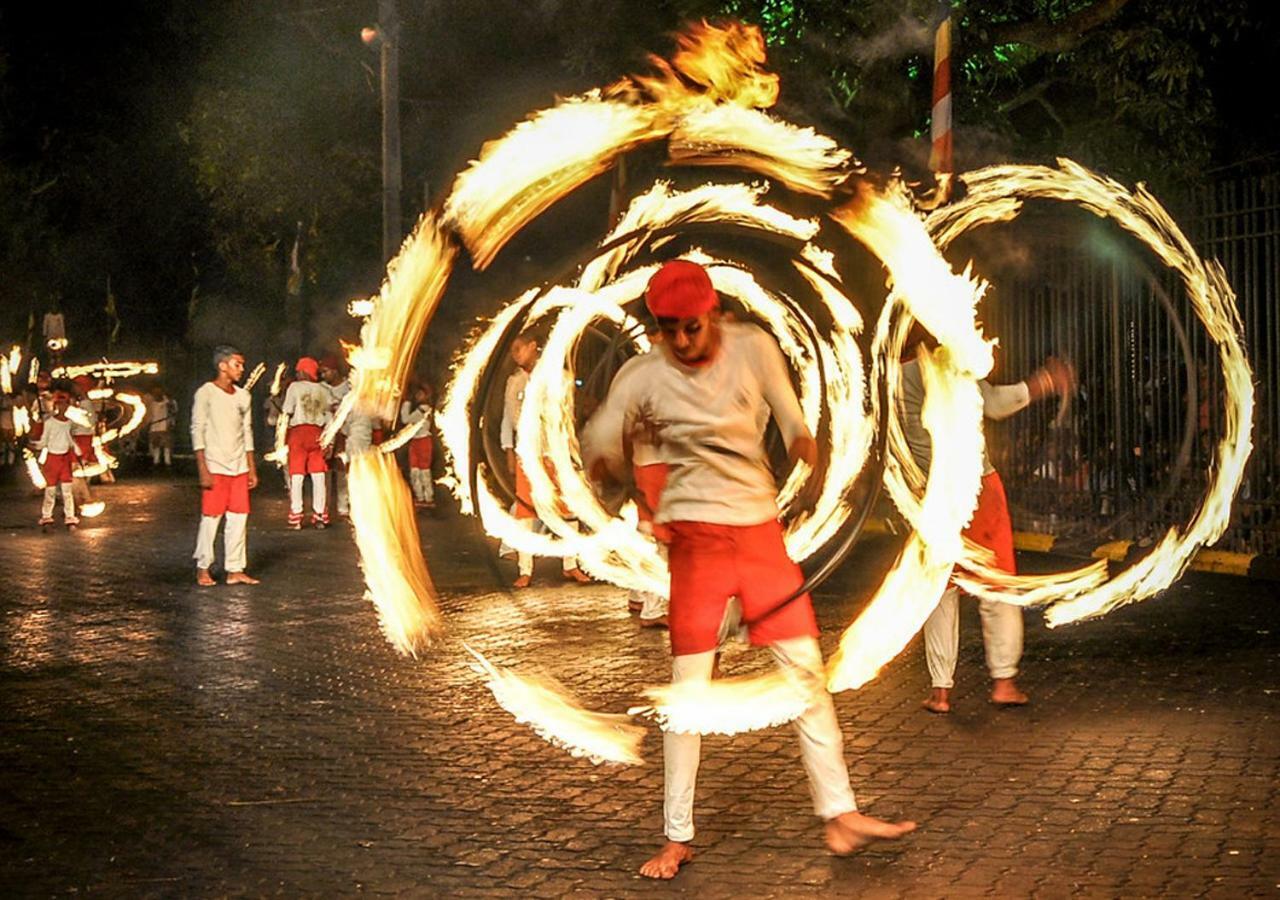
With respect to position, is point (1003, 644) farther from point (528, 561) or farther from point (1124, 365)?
point (1124, 365)

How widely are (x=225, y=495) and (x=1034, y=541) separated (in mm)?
7811

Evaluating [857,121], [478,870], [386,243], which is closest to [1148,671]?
[478,870]

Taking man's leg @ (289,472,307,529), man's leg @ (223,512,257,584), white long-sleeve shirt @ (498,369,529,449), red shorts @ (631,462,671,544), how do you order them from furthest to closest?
1. man's leg @ (289,472,307,529)
2. white long-sleeve shirt @ (498,369,529,449)
3. man's leg @ (223,512,257,584)
4. red shorts @ (631,462,671,544)

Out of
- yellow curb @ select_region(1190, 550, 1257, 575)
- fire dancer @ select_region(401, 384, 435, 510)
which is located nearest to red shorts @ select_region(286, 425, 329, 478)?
fire dancer @ select_region(401, 384, 435, 510)

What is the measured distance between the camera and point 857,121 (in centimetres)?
1728

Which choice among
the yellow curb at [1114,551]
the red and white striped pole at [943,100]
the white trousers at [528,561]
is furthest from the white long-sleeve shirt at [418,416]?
the red and white striped pole at [943,100]

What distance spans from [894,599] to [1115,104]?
36.9 feet

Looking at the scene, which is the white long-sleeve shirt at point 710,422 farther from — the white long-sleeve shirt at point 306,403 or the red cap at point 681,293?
the white long-sleeve shirt at point 306,403

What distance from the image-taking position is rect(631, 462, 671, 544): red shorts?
6.31m

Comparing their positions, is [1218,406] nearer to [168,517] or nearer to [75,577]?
[75,577]

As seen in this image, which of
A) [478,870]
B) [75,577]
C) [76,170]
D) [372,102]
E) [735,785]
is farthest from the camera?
[76,170]

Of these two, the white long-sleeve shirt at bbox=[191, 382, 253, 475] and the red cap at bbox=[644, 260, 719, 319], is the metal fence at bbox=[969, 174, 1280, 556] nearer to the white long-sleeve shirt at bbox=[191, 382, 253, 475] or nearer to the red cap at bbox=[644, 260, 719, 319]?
the white long-sleeve shirt at bbox=[191, 382, 253, 475]

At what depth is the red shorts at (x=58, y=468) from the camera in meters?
20.5

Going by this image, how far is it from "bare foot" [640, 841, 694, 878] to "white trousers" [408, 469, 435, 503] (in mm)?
17341
